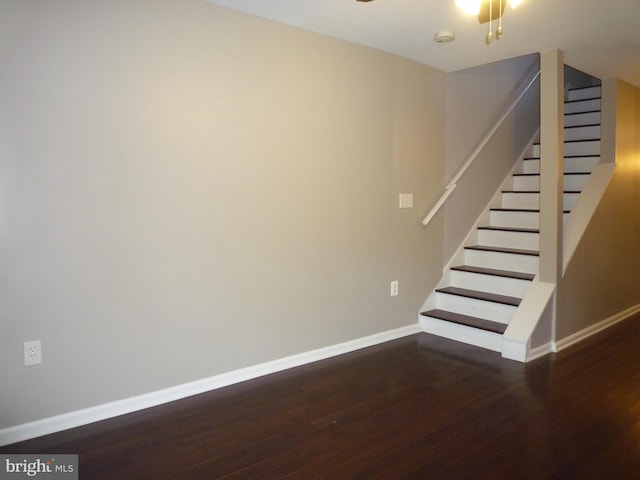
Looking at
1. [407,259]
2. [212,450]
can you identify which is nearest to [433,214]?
[407,259]

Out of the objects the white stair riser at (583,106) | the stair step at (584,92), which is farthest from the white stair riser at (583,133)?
the stair step at (584,92)

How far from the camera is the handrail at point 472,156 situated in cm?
400

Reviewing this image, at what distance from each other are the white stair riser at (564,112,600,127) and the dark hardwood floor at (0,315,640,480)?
3.15m

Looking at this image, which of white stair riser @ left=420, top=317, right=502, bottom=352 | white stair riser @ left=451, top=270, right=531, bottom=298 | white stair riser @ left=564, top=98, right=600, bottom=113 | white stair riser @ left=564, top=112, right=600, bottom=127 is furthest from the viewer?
white stair riser @ left=564, top=98, right=600, bottom=113

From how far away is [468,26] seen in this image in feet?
9.67

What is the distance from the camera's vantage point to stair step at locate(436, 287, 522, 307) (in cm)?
367

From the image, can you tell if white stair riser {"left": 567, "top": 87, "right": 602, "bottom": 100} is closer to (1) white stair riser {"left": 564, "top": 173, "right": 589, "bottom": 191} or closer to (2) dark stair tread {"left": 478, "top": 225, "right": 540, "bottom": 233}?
(1) white stair riser {"left": 564, "top": 173, "right": 589, "bottom": 191}

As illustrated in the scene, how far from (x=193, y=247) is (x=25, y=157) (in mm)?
919

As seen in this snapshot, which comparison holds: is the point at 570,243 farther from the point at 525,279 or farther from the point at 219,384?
the point at 219,384

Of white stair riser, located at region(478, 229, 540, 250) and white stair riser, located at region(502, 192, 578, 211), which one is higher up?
white stair riser, located at region(502, 192, 578, 211)

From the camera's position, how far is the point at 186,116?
2.58 m
